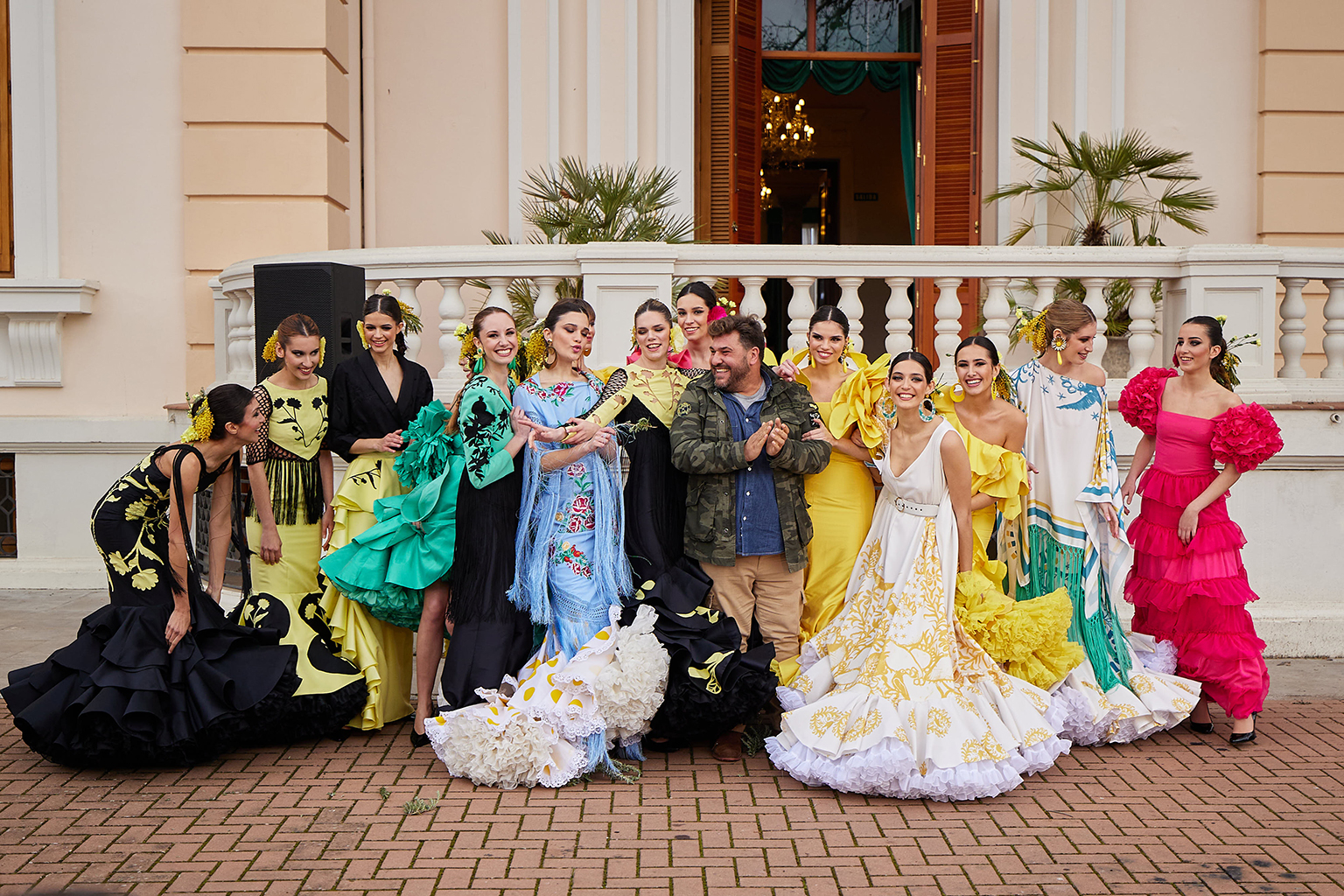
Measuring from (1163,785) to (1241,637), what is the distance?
98 cm

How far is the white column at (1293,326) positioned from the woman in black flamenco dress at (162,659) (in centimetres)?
575

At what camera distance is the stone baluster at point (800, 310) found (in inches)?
252

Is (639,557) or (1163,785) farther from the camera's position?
(639,557)

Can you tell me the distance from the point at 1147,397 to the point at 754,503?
6.54 feet

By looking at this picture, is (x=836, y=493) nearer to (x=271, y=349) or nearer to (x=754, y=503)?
(x=754, y=503)

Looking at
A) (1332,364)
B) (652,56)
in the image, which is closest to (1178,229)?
(1332,364)

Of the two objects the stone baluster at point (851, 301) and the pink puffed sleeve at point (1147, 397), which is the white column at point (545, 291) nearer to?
the stone baluster at point (851, 301)

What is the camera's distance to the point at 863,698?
4.21 meters

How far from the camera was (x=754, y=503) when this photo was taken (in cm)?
464

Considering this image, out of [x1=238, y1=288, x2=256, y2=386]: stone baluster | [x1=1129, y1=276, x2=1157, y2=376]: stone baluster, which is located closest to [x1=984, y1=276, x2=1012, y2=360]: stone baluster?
[x1=1129, y1=276, x2=1157, y2=376]: stone baluster

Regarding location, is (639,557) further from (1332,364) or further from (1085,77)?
(1085,77)

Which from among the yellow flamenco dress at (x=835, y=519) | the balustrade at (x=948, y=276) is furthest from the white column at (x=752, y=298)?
the yellow flamenco dress at (x=835, y=519)

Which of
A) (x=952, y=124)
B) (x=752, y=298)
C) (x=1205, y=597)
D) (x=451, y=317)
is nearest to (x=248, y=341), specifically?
(x=451, y=317)

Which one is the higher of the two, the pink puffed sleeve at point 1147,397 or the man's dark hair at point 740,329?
the man's dark hair at point 740,329
